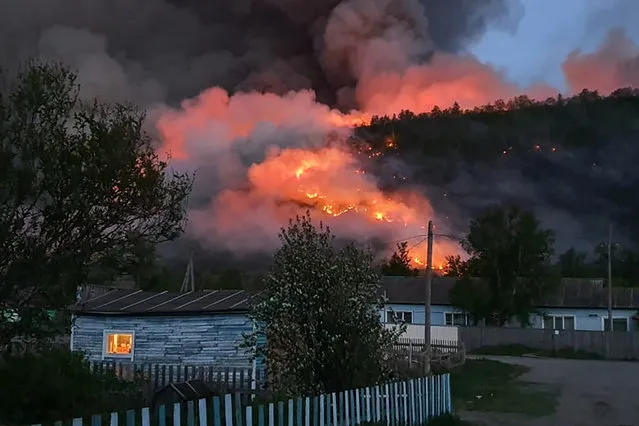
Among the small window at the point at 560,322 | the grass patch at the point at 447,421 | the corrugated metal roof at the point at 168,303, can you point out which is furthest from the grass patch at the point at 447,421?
the small window at the point at 560,322

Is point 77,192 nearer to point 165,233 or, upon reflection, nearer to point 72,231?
point 72,231

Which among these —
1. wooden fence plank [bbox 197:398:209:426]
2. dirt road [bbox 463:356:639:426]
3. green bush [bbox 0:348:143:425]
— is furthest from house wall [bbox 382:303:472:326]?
wooden fence plank [bbox 197:398:209:426]

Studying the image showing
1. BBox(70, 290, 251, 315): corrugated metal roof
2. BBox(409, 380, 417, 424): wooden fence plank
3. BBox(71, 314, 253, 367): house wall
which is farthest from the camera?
BBox(70, 290, 251, 315): corrugated metal roof

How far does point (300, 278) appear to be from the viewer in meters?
11.7

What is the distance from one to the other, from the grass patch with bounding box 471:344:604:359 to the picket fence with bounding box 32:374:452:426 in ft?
112

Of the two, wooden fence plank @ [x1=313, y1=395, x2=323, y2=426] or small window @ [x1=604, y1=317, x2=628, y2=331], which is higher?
wooden fence plank @ [x1=313, y1=395, x2=323, y2=426]

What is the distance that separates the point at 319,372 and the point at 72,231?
4.74 m

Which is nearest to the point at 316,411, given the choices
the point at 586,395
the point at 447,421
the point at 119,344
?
the point at 447,421

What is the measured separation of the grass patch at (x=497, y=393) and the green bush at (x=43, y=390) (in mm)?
9776

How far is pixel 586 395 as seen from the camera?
21.4 meters

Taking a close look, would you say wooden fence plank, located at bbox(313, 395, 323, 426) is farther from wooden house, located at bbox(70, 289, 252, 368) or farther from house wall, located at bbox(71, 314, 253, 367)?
house wall, located at bbox(71, 314, 253, 367)

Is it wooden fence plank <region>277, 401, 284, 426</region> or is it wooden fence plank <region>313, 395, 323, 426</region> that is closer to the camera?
wooden fence plank <region>277, 401, 284, 426</region>

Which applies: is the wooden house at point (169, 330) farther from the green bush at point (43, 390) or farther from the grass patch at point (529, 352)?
the grass patch at point (529, 352)

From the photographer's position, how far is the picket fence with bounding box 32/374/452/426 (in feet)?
25.8
